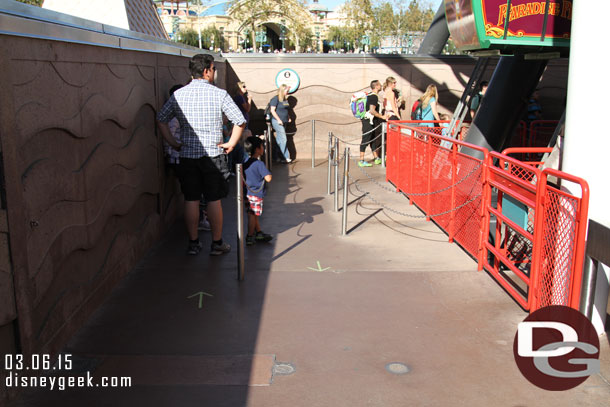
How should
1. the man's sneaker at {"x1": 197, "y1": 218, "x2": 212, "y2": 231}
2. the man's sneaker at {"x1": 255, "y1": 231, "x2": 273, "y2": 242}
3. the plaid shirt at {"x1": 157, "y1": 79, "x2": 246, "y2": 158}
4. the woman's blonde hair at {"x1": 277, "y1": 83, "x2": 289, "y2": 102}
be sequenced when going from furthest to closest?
the woman's blonde hair at {"x1": 277, "y1": 83, "x2": 289, "y2": 102} → the man's sneaker at {"x1": 197, "y1": 218, "x2": 212, "y2": 231} → the man's sneaker at {"x1": 255, "y1": 231, "x2": 273, "y2": 242} → the plaid shirt at {"x1": 157, "y1": 79, "x2": 246, "y2": 158}

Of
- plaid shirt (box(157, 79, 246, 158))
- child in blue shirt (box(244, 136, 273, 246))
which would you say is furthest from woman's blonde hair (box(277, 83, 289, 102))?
plaid shirt (box(157, 79, 246, 158))

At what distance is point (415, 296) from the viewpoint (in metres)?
5.50

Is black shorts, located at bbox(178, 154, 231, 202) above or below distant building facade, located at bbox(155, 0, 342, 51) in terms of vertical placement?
below

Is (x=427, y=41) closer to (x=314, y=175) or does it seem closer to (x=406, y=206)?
(x=314, y=175)

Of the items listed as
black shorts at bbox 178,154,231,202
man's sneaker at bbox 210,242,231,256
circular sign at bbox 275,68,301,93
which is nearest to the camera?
black shorts at bbox 178,154,231,202

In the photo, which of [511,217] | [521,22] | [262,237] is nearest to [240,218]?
[262,237]

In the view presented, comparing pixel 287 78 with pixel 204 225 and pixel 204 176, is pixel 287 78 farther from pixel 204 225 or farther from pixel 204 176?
pixel 204 176

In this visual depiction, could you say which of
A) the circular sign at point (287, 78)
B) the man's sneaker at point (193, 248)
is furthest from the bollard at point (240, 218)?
the circular sign at point (287, 78)

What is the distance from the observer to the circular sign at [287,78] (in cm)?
1480

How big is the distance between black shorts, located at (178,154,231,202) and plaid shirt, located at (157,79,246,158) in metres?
0.08

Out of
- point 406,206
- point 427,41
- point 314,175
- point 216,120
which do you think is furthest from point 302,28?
point 216,120

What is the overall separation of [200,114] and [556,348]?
408 centimetres

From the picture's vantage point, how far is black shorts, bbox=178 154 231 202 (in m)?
6.34

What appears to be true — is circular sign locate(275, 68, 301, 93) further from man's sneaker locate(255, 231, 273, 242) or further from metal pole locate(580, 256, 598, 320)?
metal pole locate(580, 256, 598, 320)
